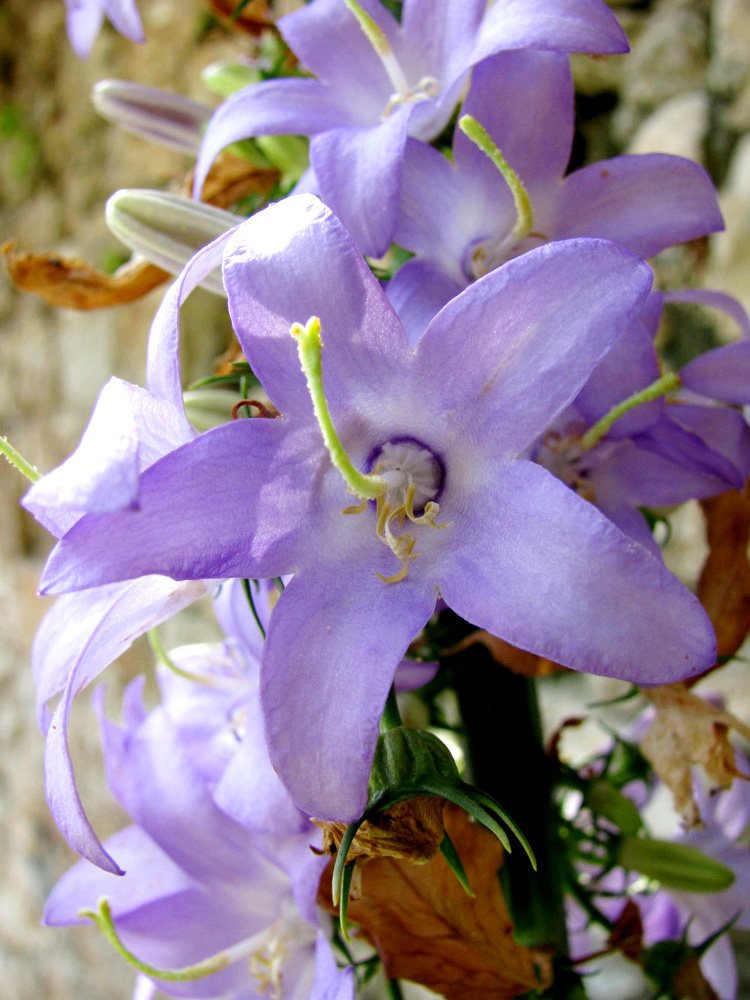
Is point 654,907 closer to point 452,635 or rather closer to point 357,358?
point 452,635

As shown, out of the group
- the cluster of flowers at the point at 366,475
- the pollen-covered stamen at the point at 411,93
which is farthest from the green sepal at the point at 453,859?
the pollen-covered stamen at the point at 411,93

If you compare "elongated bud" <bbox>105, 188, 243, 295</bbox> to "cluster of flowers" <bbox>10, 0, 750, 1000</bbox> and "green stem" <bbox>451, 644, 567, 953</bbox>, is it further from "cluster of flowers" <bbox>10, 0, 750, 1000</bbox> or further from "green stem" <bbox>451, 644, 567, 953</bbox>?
"green stem" <bbox>451, 644, 567, 953</bbox>

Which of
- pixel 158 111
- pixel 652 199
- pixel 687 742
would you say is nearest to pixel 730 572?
pixel 687 742

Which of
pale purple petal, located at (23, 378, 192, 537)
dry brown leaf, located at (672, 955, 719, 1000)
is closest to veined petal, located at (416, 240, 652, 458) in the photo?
pale purple petal, located at (23, 378, 192, 537)

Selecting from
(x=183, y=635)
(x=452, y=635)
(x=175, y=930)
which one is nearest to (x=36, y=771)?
(x=183, y=635)

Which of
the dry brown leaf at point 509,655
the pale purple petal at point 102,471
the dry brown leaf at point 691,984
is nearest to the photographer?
the pale purple petal at point 102,471

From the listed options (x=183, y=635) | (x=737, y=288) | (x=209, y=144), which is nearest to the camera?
(x=209, y=144)

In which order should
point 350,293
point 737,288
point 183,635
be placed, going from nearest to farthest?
point 350,293
point 737,288
point 183,635

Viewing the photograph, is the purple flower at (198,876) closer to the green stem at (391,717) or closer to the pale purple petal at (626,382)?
the green stem at (391,717)
